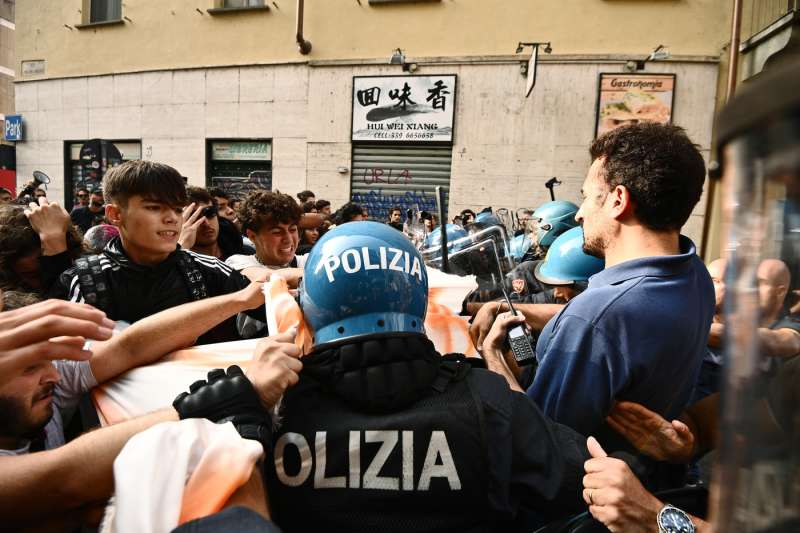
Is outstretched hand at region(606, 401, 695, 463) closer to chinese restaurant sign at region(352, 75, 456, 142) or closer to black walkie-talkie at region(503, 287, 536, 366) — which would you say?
black walkie-talkie at region(503, 287, 536, 366)

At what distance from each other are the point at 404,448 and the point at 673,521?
68 cm

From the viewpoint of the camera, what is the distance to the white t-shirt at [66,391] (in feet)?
4.46

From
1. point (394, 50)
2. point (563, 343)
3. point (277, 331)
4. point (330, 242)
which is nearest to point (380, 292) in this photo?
point (330, 242)

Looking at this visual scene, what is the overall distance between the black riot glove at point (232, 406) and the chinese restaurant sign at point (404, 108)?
10.9 m

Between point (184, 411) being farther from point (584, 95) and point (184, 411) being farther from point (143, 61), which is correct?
point (143, 61)

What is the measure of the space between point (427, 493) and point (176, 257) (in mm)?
1780

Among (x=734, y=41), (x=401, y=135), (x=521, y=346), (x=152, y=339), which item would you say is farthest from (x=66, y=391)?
→ (x=734, y=41)

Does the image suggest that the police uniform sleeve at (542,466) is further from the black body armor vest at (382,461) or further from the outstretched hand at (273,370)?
the outstretched hand at (273,370)

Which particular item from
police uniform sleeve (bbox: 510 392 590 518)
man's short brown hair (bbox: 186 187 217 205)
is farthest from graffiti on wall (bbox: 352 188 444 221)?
police uniform sleeve (bbox: 510 392 590 518)

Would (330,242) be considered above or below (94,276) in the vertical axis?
above

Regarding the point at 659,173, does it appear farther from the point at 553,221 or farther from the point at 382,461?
the point at 553,221

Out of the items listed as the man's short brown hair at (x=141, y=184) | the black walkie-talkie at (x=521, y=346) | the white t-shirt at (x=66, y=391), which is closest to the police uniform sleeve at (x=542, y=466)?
the black walkie-talkie at (x=521, y=346)

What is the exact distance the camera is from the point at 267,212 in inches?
123

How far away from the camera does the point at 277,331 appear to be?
58.1 inches
